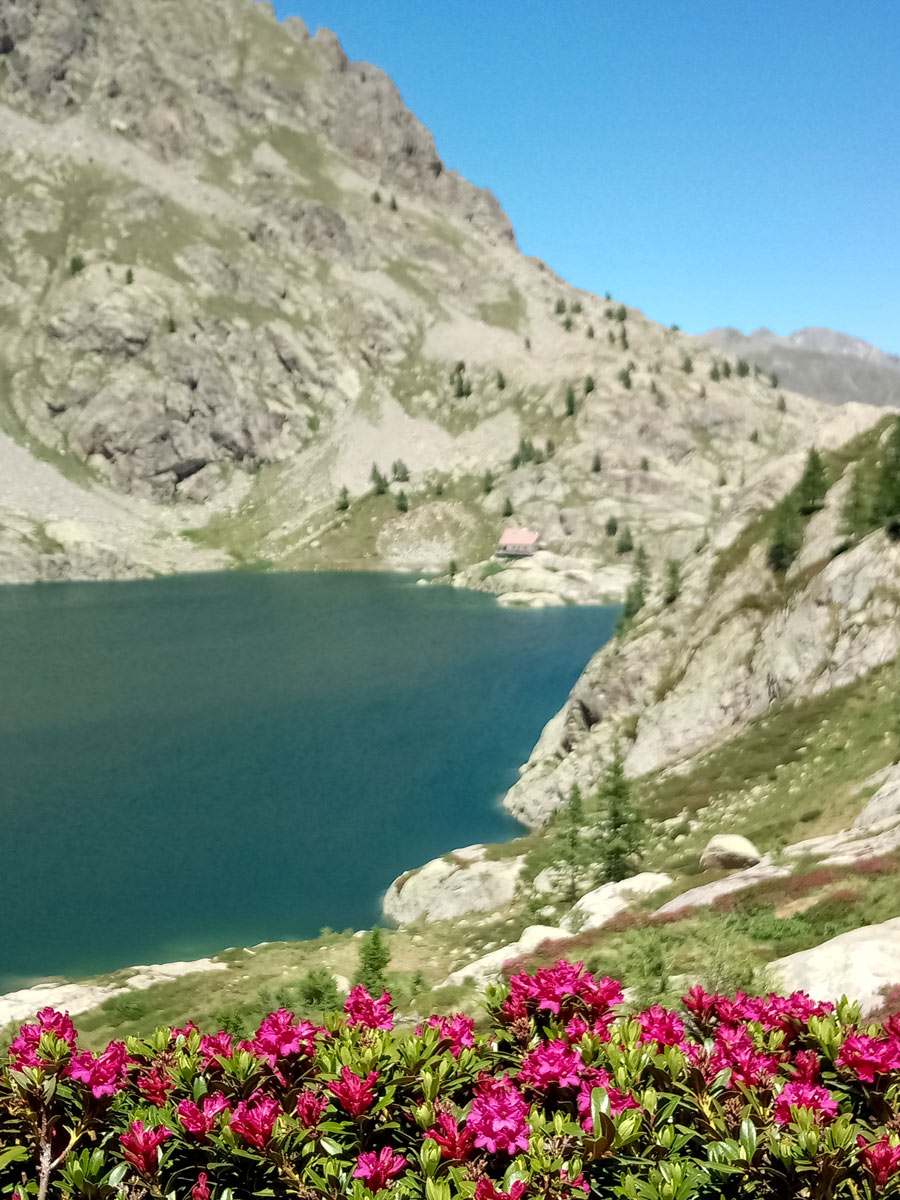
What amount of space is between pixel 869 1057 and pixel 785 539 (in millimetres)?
44279

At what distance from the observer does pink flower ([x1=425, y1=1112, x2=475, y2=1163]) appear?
8382 mm

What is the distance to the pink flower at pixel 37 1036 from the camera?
988cm

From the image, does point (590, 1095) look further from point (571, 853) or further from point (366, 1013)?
point (571, 853)

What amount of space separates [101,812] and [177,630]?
241 ft

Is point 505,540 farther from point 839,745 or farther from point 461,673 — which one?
point 839,745

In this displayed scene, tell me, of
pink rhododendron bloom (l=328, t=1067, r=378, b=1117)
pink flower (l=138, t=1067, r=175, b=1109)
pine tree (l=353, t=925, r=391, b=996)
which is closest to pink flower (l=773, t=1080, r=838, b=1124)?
pink rhododendron bloom (l=328, t=1067, r=378, b=1117)

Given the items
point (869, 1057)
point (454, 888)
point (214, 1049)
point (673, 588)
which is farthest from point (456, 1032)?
point (673, 588)

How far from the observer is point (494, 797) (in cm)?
6412

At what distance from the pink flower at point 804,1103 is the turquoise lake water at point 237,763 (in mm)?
39482

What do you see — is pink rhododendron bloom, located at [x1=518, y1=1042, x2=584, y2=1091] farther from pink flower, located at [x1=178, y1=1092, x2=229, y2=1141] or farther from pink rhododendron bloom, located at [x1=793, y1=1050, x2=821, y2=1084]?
pink flower, located at [x1=178, y1=1092, x2=229, y2=1141]

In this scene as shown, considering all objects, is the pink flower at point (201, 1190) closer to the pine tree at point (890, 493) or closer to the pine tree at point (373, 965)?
the pine tree at point (373, 965)

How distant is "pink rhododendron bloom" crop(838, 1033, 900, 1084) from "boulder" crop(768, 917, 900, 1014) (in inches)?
210

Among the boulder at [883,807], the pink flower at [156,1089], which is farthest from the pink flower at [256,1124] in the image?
the boulder at [883,807]

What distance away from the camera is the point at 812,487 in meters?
51.1
